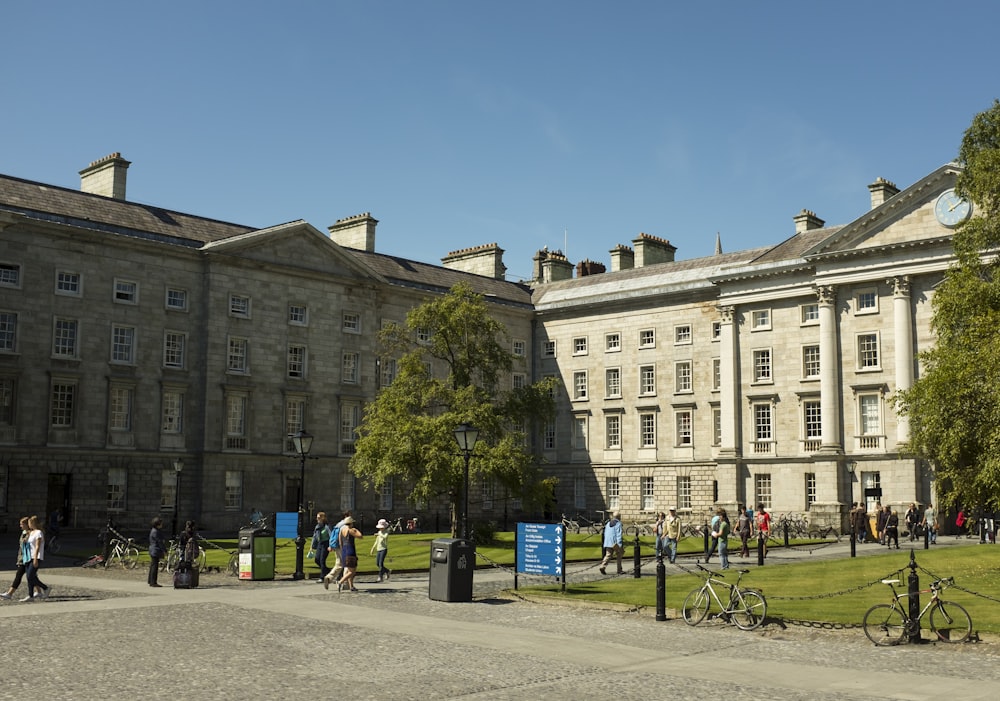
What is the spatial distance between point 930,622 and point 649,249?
54092mm

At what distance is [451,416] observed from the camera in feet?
138

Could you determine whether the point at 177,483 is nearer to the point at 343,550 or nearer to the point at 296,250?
the point at 296,250

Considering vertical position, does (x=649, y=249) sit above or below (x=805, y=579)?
above

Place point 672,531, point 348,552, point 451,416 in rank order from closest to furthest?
point 348,552 < point 672,531 < point 451,416

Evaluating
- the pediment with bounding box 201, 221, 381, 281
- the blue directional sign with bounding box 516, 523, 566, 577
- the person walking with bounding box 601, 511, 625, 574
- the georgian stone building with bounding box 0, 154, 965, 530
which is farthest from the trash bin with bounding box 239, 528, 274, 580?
the pediment with bounding box 201, 221, 381, 281

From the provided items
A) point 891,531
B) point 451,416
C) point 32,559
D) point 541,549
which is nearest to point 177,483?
point 451,416

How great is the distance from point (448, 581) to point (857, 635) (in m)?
8.74

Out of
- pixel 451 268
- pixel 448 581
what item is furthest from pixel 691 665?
pixel 451 268

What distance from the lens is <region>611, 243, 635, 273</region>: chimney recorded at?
7100 centimetres

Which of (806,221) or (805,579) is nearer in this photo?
(805,579)

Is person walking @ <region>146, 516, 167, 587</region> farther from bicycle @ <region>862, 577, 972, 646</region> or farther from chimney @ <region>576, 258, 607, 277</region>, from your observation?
chimney @ <region>576, 258, 607, 277</region>

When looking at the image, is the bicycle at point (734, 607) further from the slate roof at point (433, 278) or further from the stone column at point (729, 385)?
the slate roof at point (433, 278)

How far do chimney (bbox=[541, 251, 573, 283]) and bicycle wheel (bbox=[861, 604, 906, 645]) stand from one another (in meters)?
58.1

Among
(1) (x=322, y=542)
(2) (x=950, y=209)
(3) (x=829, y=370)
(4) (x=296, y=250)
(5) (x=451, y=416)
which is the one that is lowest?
(1) (x=322, y=542)
